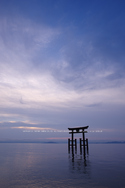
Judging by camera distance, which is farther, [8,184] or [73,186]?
[8,184]

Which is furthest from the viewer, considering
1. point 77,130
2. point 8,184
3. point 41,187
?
point 77,130

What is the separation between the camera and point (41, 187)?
44.3 ft

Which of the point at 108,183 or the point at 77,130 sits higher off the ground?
the point at 77,130

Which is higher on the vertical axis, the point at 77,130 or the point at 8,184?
the point at 77,130

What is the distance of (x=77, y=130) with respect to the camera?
34.6 metres

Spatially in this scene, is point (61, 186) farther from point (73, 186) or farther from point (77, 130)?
point (77, 130)

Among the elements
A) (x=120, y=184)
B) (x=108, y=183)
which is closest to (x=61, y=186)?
(x=108, y=183)

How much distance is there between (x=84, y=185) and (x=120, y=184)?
11.0ft

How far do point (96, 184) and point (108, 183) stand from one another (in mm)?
1303

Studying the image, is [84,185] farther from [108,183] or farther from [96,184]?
[108,183]

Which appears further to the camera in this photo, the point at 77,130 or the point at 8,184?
the point at 77,130

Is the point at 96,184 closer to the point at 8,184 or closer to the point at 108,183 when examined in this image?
the point at 108,183

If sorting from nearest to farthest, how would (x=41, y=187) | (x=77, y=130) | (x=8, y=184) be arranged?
(x=41, y=187)
(x=8, y=184)
(x=77, y=130)

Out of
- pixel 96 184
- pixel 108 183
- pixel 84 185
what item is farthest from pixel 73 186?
pixel 108 183
